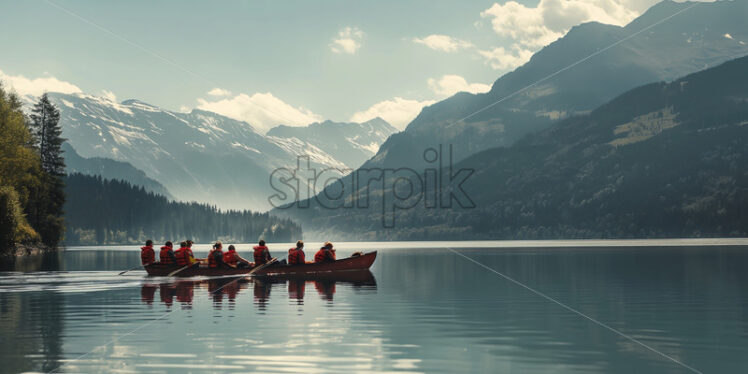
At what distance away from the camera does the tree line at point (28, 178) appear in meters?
96.5

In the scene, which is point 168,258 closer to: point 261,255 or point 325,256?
point 261,255

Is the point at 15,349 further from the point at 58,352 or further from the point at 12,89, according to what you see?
the point at 12,89

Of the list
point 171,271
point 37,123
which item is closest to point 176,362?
point 171,271

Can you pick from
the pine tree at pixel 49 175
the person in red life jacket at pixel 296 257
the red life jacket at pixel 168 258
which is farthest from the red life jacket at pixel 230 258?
the pine tree at pixel 49 175

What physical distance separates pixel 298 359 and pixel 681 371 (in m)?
11.8

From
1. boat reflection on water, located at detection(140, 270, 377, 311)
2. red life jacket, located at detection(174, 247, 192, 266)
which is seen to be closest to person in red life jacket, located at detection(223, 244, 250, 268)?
boat reflection on water, located at detection(140, 270, 377, 311)

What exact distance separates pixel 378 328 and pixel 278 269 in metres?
40.1

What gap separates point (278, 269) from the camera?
2800 inches

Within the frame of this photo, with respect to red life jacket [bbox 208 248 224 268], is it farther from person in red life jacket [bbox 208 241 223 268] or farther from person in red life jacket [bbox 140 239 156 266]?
person in red life jacket [bbox 140 239 156 266]

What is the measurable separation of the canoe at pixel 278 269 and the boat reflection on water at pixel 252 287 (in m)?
0.69

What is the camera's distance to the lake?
23578 mm

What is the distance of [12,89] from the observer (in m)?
113

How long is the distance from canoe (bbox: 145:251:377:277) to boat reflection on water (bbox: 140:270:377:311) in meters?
0.69

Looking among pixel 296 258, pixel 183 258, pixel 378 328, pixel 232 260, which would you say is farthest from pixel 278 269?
pixel 378 328
